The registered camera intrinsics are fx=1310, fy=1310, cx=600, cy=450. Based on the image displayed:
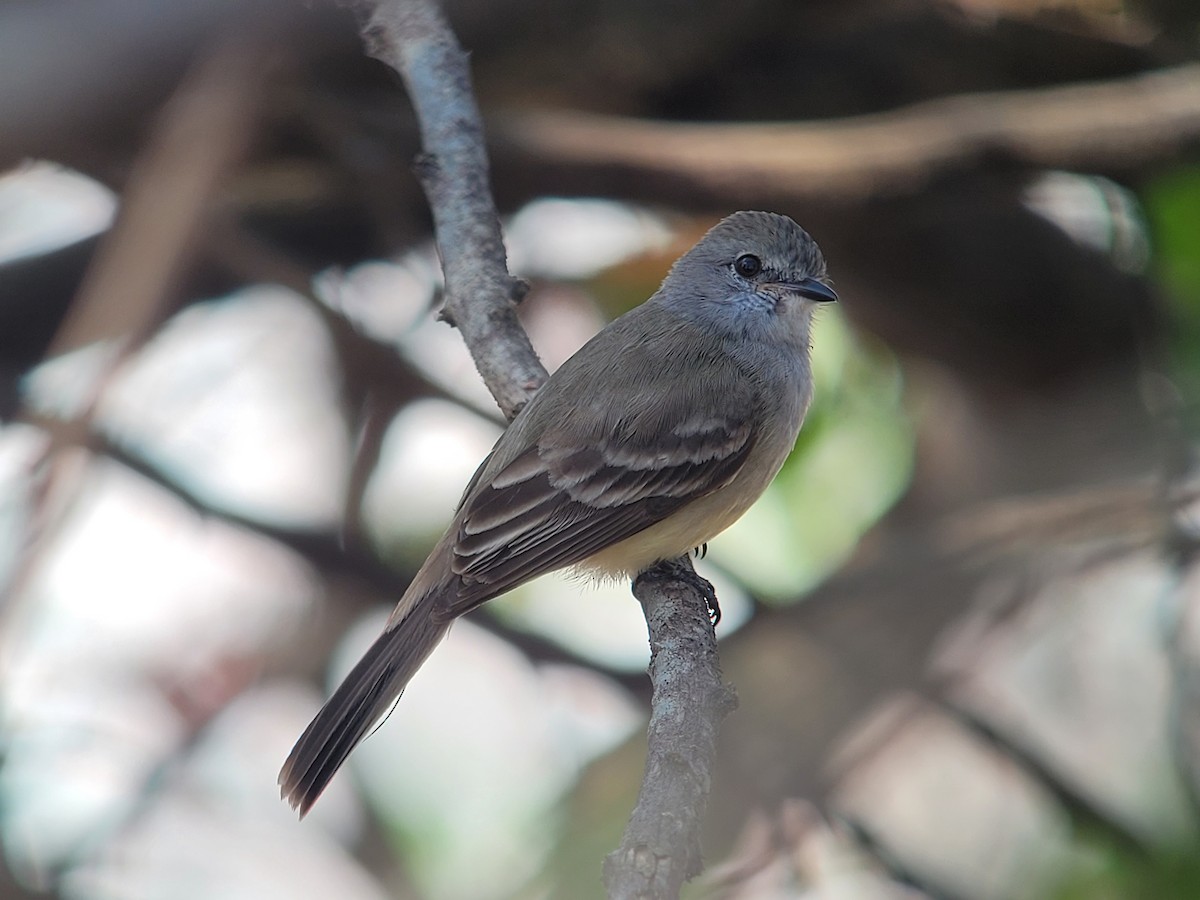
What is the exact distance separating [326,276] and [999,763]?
2745mm

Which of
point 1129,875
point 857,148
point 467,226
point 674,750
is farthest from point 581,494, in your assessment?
point 857,148

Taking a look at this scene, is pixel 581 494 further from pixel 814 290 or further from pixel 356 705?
pixel 814 290

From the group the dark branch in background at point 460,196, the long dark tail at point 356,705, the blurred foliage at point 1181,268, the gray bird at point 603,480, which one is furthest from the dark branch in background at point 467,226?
the blurred foliage at point 1181,268

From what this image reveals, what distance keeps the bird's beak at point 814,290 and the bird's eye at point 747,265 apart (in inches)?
4.6

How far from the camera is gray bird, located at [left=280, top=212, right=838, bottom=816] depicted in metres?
3.15

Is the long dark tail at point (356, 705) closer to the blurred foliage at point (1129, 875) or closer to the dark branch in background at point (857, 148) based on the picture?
the blurred foliage at point (1129, 875)

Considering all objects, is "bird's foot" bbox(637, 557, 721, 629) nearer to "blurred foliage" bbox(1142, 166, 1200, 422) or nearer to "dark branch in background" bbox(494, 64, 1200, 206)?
"blurred foliage" bbox(1142, 166, 1200, 422)

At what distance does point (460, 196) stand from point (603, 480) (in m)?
0.80

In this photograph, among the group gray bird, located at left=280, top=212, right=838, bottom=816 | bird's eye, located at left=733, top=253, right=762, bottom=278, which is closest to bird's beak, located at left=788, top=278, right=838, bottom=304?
gray bird, located at left=280, top=212, right=838, bottom=816

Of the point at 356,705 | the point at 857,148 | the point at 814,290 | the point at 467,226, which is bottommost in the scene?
the point at 356,705

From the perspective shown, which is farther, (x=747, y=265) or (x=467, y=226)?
(x=747, y=265)

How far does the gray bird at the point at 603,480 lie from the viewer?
315 cm

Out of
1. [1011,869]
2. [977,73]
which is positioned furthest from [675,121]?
[1011,869]

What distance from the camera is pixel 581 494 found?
333 cm
